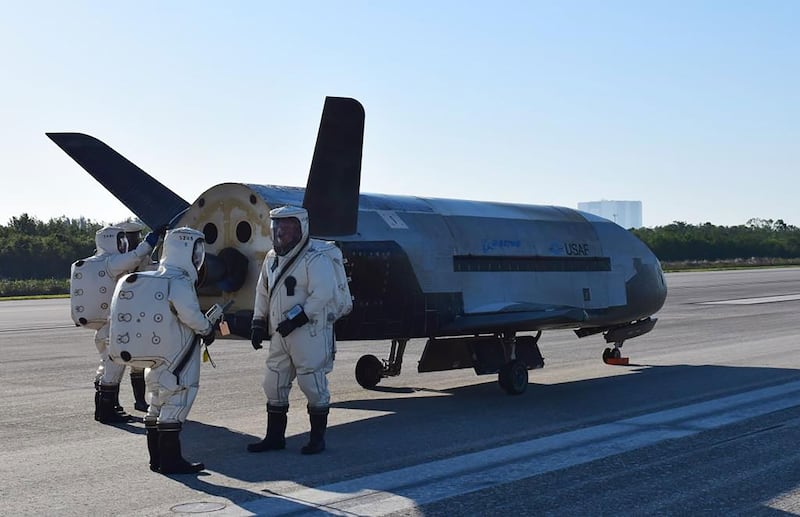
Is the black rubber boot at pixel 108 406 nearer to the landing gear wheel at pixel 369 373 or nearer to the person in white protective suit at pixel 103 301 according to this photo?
the person in white protective suit at pixel 103 301

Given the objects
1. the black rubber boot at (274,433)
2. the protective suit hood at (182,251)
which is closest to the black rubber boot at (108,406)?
the black rubber boot at (274,433)

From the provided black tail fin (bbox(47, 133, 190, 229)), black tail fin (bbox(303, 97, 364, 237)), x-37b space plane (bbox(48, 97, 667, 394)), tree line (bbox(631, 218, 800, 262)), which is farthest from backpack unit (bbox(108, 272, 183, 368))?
tree line (bbox(631, 218, 800, 262))

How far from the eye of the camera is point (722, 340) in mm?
21562

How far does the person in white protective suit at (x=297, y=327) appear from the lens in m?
9.37

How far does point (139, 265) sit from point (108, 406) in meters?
1.72

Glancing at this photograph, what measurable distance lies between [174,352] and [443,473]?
2.59m

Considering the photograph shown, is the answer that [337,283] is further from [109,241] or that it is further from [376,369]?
[376,369]

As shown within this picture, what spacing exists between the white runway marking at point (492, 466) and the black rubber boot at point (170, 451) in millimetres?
1170

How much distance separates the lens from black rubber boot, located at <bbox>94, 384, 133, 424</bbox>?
1133 centimetres

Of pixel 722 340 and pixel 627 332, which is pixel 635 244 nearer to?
pixel 627 332

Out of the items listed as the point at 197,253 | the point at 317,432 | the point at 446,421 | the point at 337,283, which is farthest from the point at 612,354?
the point at 197,253

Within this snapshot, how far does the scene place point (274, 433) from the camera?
31.3 feet

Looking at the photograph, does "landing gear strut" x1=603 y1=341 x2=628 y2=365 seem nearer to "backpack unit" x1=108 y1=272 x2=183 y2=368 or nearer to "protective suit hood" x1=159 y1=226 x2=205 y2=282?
"protective suit hood" x1=159 y1=226 x2=205 y2=282

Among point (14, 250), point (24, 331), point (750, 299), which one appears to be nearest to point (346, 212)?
point (24, 331)
